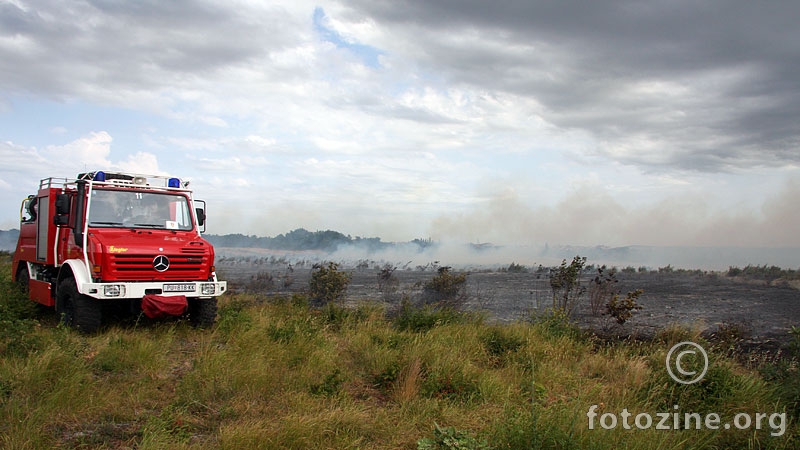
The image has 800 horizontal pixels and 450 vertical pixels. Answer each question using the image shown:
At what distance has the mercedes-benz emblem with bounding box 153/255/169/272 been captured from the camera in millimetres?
9406

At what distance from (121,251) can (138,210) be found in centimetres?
137

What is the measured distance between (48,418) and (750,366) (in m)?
9.95

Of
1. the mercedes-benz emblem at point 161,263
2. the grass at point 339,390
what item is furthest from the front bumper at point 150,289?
the grass at point 339,390

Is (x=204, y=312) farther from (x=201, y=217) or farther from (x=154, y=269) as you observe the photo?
(x=201, y=217)

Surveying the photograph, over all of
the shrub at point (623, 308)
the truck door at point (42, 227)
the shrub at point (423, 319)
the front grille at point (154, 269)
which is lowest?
the shrub at point (423, 319)

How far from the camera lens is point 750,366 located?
8961 millimetres

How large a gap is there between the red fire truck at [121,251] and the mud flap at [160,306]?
15 millimetres

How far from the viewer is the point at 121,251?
9.12 metres

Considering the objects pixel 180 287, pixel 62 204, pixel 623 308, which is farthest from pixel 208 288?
pixel 623 308

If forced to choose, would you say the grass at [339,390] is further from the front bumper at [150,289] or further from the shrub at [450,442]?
the front bumper at [150,289]

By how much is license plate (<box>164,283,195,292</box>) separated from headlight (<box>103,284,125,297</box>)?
2.22 feet

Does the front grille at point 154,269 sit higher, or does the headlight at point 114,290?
the front grille at point 154,269
